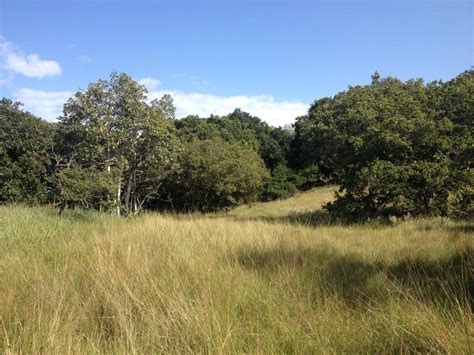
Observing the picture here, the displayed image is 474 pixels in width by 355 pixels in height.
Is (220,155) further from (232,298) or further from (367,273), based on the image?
(232,298)

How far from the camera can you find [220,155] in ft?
79.3

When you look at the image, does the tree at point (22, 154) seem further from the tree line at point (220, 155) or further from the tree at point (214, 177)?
the tree at point (214, 177)

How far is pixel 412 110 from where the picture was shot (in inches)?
582

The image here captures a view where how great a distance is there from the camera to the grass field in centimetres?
294

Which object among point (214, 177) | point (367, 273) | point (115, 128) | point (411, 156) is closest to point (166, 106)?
point (115, 128)

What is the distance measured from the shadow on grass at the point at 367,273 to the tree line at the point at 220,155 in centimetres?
830

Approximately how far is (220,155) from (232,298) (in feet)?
67.3

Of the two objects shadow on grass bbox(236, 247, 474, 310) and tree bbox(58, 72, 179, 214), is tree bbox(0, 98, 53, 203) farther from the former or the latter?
shadow on grass bbox(236, 247, 474, 310)

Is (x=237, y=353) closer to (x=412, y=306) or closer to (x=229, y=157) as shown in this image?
(x=412, y=306)

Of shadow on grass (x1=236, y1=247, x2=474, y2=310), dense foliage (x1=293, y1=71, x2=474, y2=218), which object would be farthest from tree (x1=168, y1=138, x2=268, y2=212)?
shadow on grass (x1=236, y1=247, x2=474, y2=310)

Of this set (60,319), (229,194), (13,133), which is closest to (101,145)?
(13,133)

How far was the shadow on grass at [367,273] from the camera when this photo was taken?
398 cm

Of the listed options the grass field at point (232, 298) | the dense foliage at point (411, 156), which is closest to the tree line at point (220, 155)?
the dense foliage at point (411, 156)

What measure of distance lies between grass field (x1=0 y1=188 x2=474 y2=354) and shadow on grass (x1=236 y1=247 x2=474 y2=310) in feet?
0.07
